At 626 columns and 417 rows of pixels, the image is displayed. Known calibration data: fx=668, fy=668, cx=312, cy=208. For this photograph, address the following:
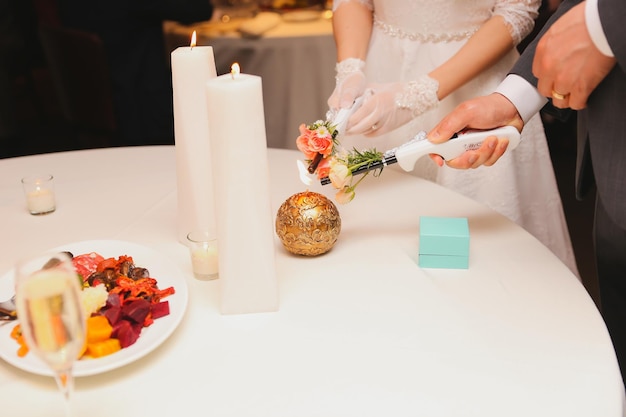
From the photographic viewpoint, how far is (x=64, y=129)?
5207 mm

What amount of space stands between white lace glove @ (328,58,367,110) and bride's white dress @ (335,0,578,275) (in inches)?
6.7

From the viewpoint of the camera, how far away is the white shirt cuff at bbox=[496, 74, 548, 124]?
4.85ft

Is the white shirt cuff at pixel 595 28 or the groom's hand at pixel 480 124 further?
the groom's hand at pixel 480 124

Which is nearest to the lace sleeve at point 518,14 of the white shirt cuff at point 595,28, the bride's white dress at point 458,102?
the bride's white dress at point 458,102

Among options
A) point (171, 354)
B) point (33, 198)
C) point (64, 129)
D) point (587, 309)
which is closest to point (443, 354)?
point (587, 309)

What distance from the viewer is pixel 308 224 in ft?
4.28

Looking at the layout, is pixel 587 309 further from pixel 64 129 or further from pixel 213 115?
pixel 64 129

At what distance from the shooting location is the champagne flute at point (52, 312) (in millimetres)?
785

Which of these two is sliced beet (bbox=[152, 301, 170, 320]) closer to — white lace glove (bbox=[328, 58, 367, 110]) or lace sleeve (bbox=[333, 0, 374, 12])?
white lace glove (bbox=[328, 58, 367, 110])

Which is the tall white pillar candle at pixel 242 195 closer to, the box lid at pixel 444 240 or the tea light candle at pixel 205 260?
the tea light candle at pixel 205 260

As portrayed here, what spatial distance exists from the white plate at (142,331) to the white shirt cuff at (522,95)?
815mm

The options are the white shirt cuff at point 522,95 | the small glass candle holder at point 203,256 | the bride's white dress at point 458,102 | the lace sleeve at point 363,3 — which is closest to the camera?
the small glass candle holder at point 203,256

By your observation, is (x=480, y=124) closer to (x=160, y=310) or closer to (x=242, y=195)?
(x=242, y=195)

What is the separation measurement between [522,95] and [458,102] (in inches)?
21.2
